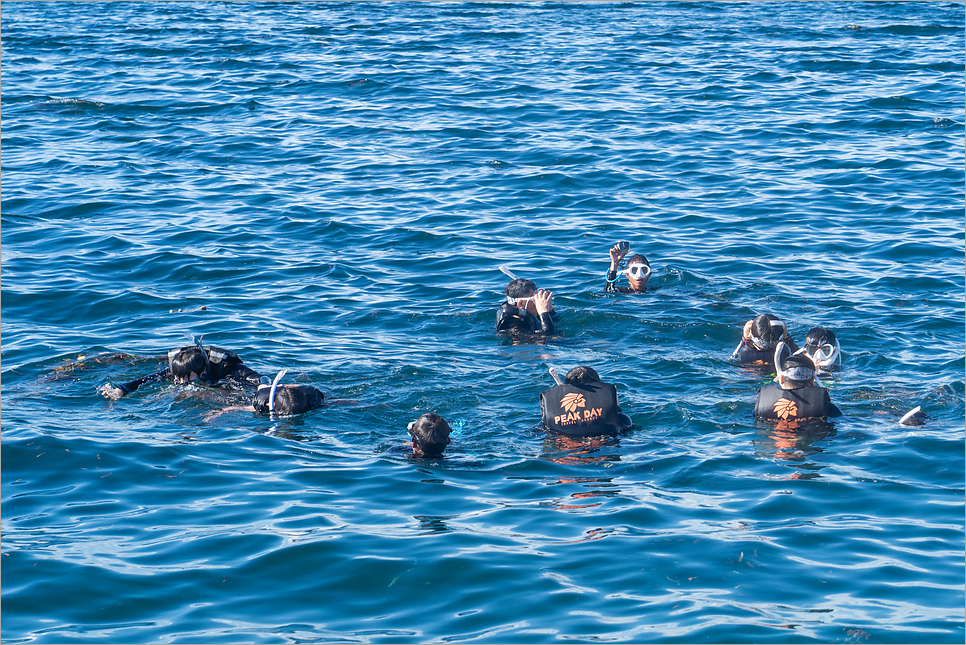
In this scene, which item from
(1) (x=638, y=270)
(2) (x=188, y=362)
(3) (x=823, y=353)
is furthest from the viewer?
(1) (x=638, y=270)

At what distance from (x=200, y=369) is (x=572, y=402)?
4517 millimetres

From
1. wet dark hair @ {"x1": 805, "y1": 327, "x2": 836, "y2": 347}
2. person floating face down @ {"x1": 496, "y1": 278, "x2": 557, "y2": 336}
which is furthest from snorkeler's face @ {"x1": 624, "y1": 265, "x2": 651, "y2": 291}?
wet dark hair @ {"x1": 805, "y1": 327, "x2": 836, "y2": 347}

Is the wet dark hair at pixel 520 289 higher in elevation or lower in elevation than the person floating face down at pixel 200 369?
higher

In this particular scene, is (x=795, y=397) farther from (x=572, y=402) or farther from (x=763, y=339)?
(x=572, y=402)

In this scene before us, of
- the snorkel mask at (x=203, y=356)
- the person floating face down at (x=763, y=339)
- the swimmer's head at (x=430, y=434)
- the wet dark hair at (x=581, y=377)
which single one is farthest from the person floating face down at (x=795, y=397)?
the snorkel mask at (x=203, y=356)

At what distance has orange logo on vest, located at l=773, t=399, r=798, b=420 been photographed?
34.2ft

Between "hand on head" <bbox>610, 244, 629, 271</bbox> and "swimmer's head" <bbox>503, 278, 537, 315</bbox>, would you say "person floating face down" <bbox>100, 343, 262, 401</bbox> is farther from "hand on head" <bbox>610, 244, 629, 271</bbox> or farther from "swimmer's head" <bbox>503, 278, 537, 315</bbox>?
"hand on head" <bbox>610, 244, 629, 271</bbox>

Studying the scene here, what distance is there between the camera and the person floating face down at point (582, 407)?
1043cm

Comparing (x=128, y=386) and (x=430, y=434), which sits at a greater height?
(x=430, y=434)

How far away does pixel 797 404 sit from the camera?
10406 millimetres

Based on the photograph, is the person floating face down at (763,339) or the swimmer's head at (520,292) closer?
the person floating face down at (763,339)

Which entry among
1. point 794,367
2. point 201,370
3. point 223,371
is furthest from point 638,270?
point 201,370

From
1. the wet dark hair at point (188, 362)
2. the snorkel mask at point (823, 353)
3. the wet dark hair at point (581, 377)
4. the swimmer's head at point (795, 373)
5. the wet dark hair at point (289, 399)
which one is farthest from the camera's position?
the wet dark hair at point (188, 362)

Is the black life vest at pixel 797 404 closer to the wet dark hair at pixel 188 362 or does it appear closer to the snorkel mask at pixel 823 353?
the snorkel mask at pixel 823 353
